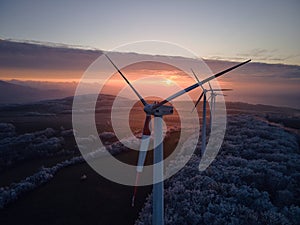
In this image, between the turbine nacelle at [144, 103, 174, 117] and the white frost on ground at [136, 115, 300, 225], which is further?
the white frost on ground at [136, 115, 300, 225]

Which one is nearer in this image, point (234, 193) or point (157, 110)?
point (157, 110)

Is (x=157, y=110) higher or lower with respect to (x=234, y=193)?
higher

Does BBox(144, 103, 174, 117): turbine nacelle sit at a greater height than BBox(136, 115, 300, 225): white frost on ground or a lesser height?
greater

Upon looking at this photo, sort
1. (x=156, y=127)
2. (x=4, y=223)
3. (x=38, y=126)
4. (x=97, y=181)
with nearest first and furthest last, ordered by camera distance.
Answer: (x=156, y=127), (x=4, y=223), (x=97, y=181), (x=38, y=126)

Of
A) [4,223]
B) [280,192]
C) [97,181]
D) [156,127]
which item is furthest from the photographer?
[97,181]

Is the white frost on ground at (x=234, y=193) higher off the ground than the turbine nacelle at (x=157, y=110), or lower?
lower

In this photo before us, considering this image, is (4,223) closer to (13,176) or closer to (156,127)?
(13,176)

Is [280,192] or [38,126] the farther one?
[38,126]

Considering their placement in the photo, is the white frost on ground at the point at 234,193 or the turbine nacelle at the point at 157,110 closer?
the turbine nacelle at the point at 157,110

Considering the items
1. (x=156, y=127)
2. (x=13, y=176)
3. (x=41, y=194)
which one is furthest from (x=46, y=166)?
(x=156, y=127)

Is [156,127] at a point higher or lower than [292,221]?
higher
